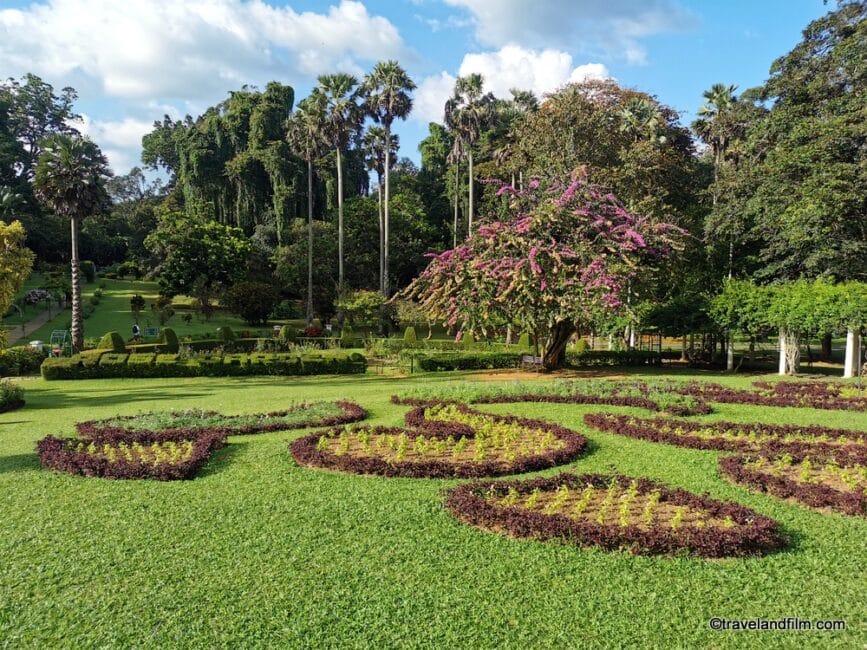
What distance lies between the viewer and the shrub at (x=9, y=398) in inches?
597

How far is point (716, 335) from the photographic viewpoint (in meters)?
25.5

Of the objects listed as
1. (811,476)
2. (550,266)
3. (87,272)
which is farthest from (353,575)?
→ (87,272)

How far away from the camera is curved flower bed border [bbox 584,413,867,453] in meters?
9.38

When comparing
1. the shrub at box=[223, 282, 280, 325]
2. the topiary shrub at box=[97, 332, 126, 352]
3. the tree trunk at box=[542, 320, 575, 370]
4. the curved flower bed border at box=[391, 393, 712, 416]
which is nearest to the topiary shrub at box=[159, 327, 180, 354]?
the topiary shrub at box=[97, 332, 126, 352]

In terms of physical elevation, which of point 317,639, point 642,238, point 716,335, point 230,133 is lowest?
point 317,639

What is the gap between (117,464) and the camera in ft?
28.0

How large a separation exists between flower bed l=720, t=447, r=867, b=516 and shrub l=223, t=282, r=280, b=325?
3622cm

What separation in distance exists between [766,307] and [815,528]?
1695 cm

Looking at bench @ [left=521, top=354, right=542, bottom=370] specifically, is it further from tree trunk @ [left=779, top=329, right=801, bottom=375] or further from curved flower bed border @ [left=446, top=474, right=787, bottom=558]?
curved flower bed border @ [left=446, top=474, right=787, bottom=558]

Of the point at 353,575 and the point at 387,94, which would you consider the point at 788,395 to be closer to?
the point at 353,575

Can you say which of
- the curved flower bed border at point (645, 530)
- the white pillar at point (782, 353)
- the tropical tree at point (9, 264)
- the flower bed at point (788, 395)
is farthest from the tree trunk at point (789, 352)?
the tropical tree at point (9, 264)

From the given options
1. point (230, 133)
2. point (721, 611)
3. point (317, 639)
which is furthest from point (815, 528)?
point (230, 133)

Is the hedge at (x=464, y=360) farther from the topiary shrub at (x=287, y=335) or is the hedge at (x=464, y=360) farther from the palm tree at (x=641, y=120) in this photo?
the palm tree at (x=641, y=120)

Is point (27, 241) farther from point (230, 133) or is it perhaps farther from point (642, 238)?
point (642, 238)
